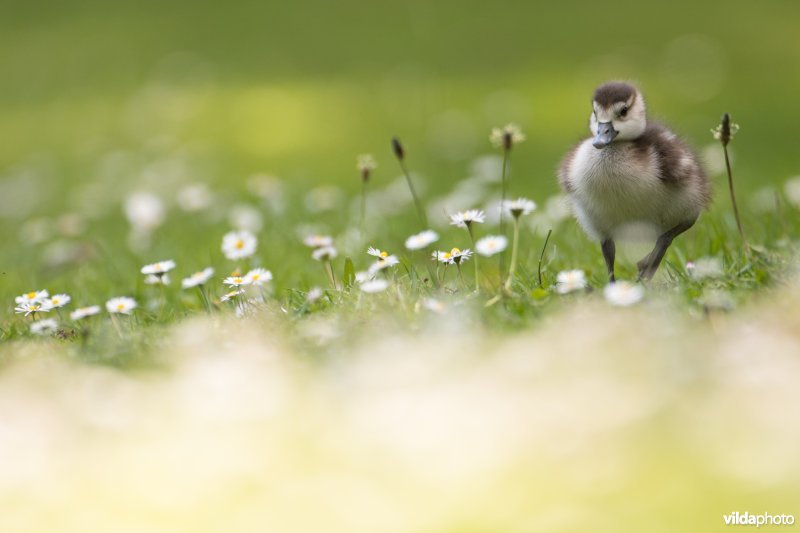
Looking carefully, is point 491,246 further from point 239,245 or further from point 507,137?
point 239,245

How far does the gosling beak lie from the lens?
3.42m

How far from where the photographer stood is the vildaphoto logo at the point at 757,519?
206 centimetres

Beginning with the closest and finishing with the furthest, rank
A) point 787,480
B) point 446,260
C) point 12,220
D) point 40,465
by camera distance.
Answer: point 787,480 → point 40,465 → point 446,260 → point 12,220

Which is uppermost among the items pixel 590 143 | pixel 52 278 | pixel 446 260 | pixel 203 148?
pixel 203 148

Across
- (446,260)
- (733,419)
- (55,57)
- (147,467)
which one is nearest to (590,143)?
(446,260)

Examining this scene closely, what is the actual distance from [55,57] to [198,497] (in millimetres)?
12744

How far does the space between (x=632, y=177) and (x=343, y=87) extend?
27.6 feet

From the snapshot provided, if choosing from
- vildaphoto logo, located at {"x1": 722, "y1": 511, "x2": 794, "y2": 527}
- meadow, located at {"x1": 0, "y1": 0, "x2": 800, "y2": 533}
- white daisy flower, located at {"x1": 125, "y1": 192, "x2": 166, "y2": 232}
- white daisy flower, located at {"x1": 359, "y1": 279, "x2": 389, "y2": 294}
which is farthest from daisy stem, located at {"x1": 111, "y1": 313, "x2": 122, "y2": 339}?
white daisy flower, located at {"x1": 125, "y1": 192, "x2": 166, "y2": 232}

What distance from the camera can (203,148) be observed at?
35.5 feet

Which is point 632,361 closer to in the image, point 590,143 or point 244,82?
point 590,143

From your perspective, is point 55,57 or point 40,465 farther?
point 55,57

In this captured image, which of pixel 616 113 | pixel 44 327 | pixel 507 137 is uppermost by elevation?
pixel 616 113

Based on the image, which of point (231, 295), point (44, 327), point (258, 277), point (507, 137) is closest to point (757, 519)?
point (507, 137)

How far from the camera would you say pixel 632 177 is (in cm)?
347
